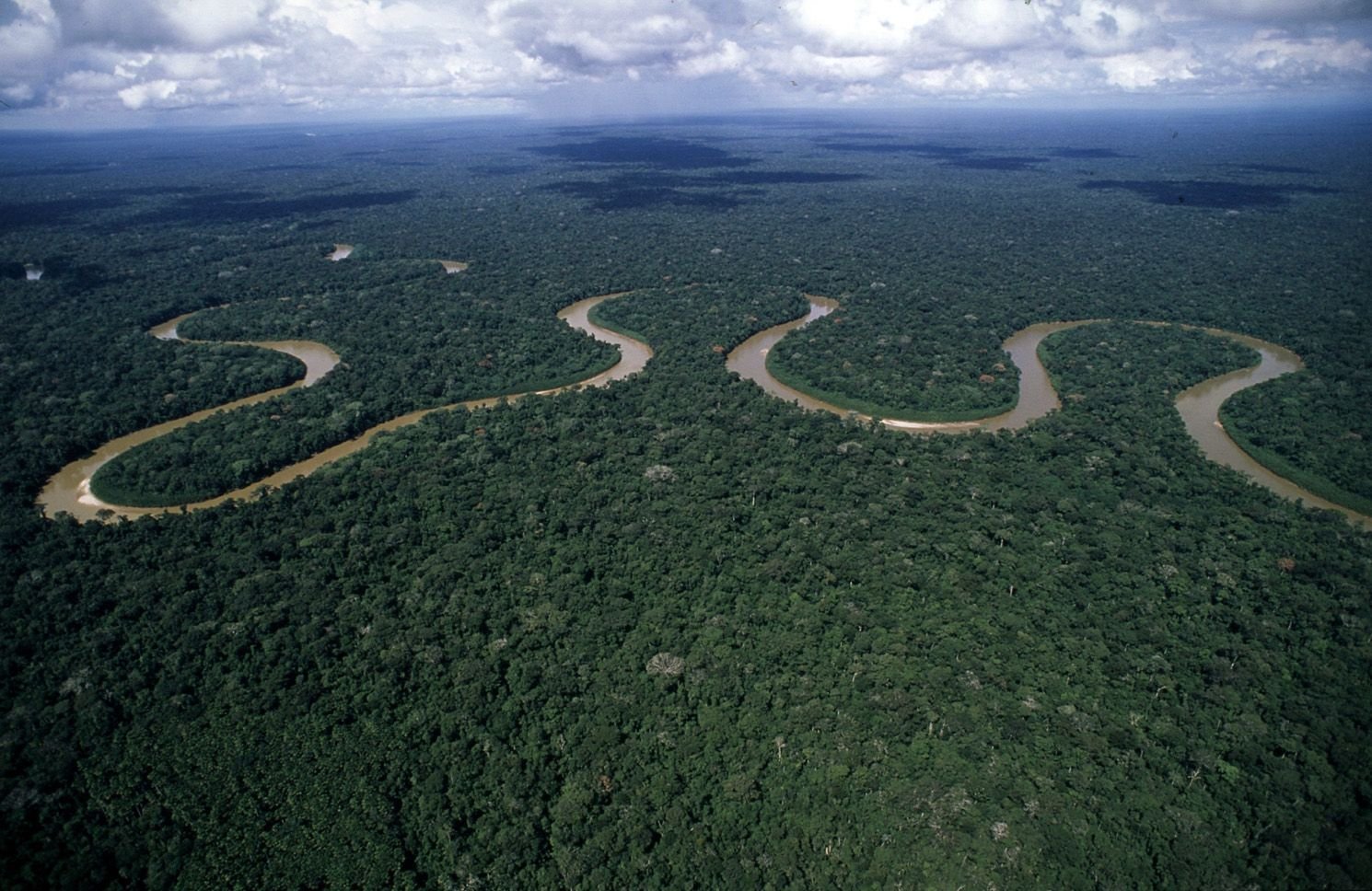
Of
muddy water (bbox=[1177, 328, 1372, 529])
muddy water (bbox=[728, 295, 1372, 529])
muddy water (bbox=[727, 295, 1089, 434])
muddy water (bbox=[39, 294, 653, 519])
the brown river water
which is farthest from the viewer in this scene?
muddy water (bbox=[727, 295, 1089, 434])

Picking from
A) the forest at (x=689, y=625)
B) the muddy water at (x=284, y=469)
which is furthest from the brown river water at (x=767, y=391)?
the forest at (x=689, y=625)

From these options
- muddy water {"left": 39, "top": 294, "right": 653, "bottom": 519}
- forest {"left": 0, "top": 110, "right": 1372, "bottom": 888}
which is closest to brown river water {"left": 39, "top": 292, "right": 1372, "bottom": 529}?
muddy water {"left": 39, "top": 294, "right": 653, "bottom": 519}

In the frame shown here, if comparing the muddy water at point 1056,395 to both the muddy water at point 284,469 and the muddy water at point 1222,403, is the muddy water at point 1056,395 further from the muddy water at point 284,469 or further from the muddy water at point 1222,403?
the muddy water at point 284,469

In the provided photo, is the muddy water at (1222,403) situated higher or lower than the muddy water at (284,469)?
lower

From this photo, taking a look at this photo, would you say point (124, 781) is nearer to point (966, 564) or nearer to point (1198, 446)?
point (966, 564)

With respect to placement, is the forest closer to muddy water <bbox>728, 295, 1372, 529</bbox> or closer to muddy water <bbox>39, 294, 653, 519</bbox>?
muddy water <bbox>39, 294, 653, 519</bbox>

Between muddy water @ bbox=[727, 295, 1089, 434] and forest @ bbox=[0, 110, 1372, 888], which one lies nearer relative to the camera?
forest @ bbox=[0, 110, 1372, 888]

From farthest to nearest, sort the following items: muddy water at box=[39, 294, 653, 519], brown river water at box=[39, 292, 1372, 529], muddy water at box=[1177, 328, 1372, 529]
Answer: brown river water at box=[39, 292, 1372, 529], muddy water at box=[1177, 328, 1372, 529], muddy water at box=[39, 294, 653, 519]
